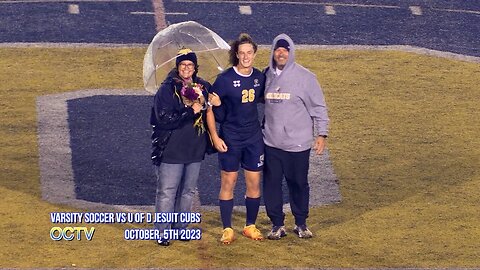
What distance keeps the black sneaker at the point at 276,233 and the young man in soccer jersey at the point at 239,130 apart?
12cm

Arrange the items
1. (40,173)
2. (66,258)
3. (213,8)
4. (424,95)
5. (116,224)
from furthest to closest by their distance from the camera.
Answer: (213,8) → (424,95) → (40,173) → (116,224) → (66,258)

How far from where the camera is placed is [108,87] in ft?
63.4

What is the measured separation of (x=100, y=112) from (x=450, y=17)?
7.36 meters

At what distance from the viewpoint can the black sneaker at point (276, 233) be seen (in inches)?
561

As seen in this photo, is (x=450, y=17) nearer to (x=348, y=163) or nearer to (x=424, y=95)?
(x=424, y=95)

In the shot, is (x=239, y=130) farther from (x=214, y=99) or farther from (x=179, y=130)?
(x=179, y=130)

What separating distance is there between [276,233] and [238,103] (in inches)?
53.6

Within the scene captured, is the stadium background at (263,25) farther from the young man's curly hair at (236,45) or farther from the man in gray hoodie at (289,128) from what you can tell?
the young man's curly hair at (236,45)

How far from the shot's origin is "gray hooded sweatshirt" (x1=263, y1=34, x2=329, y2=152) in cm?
1403

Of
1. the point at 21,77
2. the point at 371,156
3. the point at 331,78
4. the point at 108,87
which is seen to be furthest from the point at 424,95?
the point at 21,77

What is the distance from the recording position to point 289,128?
14.1 meters

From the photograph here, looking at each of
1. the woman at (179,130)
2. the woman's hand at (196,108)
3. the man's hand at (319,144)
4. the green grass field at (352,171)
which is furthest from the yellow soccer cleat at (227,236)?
the woman's hand at (196,108)

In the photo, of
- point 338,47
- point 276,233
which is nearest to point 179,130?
Result: point 276,233

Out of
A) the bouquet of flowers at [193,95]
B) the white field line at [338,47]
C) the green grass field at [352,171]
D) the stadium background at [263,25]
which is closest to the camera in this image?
the bouquet of flowers at [193,95]
